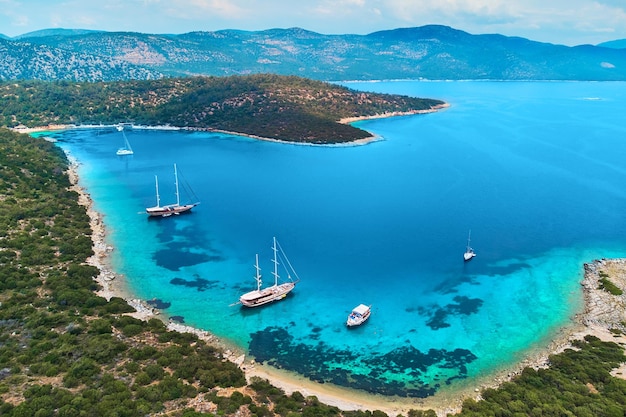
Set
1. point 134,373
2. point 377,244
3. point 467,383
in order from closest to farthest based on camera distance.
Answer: point 134,373
point 467,383
point 377,244

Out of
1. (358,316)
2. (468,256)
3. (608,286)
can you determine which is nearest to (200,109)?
(468,256)

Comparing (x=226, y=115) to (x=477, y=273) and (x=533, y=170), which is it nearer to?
(x=533, y=170)

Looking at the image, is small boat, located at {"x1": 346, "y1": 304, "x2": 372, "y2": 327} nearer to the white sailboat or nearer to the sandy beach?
the sandy beach

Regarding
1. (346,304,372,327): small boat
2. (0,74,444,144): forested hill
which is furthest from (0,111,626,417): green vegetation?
(0,74,444,144): forested hill

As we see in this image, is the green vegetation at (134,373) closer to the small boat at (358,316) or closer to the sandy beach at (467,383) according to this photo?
the sandy beach at (467,383)

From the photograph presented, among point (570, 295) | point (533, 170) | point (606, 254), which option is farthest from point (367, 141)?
point (570, 295)

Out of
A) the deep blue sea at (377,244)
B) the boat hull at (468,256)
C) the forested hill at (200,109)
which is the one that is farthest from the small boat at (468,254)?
the forested hill at (200,109)

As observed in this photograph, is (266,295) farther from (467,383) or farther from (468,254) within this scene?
(468,254)
